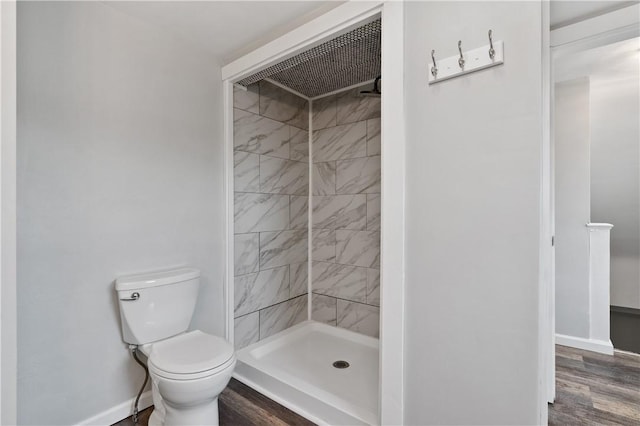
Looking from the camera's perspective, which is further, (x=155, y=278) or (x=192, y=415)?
(x=155, y=278)

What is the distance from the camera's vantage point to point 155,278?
1.70m

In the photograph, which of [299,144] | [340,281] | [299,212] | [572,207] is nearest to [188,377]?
[340,281]

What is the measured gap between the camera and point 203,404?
1.50 metres

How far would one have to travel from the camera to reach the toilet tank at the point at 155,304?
162 cm

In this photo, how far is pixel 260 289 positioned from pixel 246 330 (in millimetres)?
323

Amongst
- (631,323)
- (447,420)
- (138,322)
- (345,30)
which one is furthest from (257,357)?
(631,323)

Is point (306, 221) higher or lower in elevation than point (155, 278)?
higher

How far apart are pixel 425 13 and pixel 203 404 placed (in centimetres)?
209

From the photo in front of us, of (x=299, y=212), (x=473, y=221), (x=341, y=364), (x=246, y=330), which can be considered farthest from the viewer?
(x=299, y=212)

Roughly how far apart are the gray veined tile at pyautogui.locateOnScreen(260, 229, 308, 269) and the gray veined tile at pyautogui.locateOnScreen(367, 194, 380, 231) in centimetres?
66

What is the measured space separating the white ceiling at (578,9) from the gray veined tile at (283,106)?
1.85 m

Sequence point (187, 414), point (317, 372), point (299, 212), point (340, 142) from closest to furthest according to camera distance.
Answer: point (187, 414) → point (317, 372) → point (340, 142) → point (299, 212)

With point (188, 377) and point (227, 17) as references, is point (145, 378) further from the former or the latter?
point (227, 17)

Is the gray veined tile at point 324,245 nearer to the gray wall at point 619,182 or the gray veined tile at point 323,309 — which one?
the gray veined tile at point 323,309
